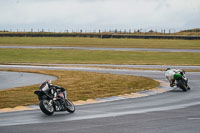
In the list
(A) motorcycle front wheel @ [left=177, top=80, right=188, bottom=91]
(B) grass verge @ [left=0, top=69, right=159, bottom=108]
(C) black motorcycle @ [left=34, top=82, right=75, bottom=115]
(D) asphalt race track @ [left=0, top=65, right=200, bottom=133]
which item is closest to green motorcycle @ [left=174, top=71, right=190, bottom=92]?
(A) motorcycle front wheel @ [left=177, top=80, right=188, bottom=91]

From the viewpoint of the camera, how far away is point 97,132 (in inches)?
566

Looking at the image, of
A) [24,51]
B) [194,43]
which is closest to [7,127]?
[24,51]

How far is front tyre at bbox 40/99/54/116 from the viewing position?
708 inches

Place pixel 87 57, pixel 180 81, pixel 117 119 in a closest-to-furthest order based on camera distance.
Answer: pixel 117 119, pixel 180 81, pixel 87 57

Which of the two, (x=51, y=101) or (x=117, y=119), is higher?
(x=51, y=101)

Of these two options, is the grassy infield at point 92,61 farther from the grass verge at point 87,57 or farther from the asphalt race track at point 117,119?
the asphalt race track at point 117,119

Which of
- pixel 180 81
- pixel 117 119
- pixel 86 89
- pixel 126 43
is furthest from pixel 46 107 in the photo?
pixel 126 43

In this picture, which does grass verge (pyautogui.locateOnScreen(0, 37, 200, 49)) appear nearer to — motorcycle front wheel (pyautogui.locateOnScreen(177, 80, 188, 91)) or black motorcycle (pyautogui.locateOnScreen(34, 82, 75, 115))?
motorcycle front wheel (pyautogui.locateOnScreen(177, 80, 188, 91))

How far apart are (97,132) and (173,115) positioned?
4.78 m

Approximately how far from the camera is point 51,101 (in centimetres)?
1855

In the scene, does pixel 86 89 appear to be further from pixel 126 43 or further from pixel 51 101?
pixel 126 43

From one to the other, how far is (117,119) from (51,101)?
9.23 feet

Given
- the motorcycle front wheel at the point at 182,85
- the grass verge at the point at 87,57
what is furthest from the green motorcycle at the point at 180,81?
the grass verge at the point at 87,57

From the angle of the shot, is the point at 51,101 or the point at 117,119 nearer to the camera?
the point at 117,119
